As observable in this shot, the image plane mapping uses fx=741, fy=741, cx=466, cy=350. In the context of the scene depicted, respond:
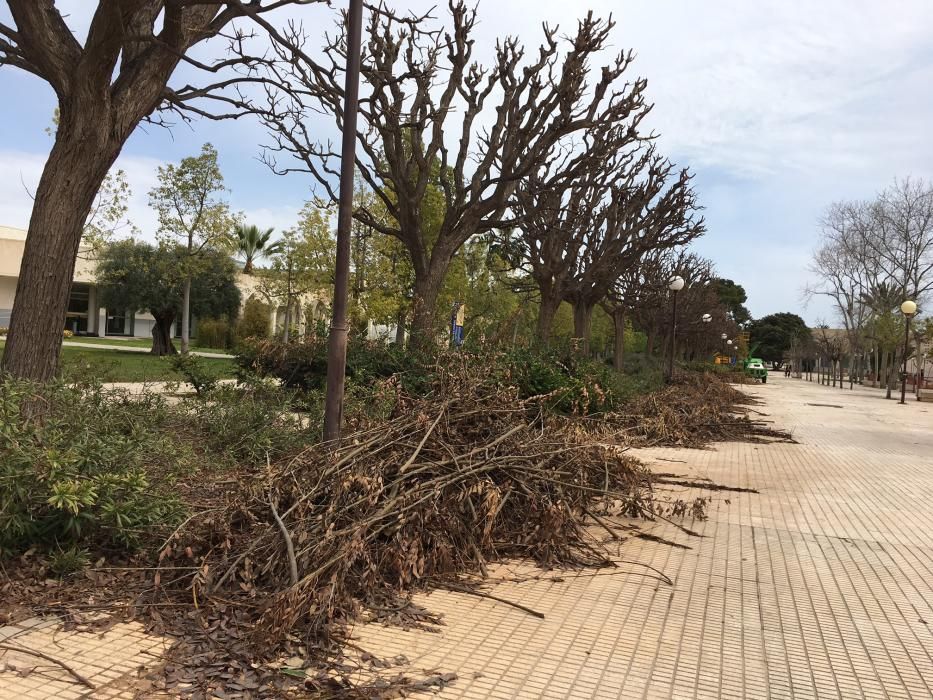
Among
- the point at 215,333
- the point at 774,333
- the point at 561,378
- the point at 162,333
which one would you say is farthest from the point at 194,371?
the point at 774,333

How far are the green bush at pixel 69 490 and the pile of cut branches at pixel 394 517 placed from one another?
0.30 meters

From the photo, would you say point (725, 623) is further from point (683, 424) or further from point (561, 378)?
point (683, 424)

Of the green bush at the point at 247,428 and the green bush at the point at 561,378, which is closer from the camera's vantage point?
the green bush at the point at 247,428

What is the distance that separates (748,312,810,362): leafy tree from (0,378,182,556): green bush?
116 meters

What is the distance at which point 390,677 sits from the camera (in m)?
3.23

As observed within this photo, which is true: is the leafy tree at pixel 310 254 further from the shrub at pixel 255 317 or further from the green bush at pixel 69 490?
the green bush at pixel 69 490

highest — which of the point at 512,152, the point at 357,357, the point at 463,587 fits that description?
the point at 512,152

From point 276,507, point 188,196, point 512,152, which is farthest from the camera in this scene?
point 188,196

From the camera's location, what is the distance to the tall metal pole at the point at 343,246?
5.90 meters

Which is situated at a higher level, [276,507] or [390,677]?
[276,507]

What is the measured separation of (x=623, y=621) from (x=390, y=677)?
4.85ft

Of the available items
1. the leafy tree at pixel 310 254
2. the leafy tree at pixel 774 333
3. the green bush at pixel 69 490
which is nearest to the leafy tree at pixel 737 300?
the leafy tree at pixel 774 333

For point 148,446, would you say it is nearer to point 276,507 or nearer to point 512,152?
point 276,507

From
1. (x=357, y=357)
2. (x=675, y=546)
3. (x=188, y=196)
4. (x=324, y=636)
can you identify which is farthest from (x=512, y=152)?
(x=188, y=196)
